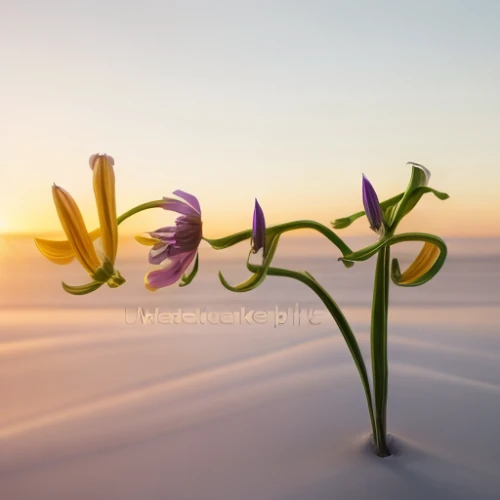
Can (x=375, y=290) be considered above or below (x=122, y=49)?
below

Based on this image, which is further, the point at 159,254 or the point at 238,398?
the point at 238,398

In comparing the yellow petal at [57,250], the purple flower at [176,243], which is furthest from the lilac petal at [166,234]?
the yellow petal at [57,250]

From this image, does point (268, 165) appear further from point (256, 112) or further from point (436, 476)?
point (436, 476)

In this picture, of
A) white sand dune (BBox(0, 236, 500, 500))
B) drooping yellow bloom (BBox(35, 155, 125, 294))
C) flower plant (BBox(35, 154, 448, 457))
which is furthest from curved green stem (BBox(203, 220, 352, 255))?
white sand dune (BBox(0, 236, 500, 500))

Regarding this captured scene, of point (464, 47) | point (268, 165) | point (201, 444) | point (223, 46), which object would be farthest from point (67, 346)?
point (464, 47)

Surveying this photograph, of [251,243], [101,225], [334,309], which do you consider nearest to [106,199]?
[101,225]

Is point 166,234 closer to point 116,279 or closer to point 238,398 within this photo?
point 116,279
